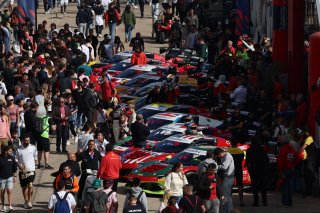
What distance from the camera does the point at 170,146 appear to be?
31.7 metres

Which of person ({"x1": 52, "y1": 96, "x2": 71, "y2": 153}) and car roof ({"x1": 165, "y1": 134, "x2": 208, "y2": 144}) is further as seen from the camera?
person ({"x1": 52, "y1": 96, "x2": 71, "y2": 153})

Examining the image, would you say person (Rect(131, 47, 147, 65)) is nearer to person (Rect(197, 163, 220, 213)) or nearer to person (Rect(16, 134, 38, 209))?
person (Rect(16, 134, 38, 209))

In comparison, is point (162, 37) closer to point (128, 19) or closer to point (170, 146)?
point (128, 19)

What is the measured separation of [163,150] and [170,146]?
192mm

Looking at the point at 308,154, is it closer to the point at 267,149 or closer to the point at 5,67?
the point at 267,149

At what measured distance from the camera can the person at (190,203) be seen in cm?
2420

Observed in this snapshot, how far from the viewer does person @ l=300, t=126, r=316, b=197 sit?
29.5 meters

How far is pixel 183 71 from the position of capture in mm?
42625

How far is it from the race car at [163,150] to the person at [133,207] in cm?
657

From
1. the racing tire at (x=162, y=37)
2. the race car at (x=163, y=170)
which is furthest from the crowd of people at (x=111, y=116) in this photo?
the racing tire at (x=162, y=37)

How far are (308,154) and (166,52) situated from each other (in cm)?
1945

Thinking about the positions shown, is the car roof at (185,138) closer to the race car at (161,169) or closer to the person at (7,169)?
the race car at (161,169)

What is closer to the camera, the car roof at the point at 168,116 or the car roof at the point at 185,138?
the car roof at the point at 185,138

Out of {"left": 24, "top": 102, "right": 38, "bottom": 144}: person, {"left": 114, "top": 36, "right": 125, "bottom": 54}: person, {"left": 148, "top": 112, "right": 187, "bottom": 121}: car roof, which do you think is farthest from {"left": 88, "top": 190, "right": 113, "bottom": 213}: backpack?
{"left": 114, "top": 36, "right": 125, "bottom": 54}: person
